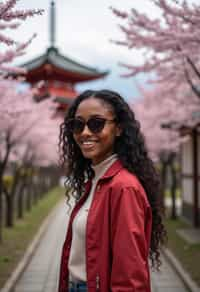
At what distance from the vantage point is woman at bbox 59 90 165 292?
2.19 m

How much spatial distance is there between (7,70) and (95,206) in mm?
4081

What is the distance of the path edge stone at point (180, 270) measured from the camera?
23.1ft

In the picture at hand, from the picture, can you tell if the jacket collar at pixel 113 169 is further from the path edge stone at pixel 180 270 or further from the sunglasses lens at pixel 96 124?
the path edge stone at pixel 180 270

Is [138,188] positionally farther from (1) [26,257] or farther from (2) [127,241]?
(1) [26,257]

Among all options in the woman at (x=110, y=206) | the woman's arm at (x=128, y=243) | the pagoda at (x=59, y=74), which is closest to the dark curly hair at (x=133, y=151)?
the woman at (x=110, y=206)

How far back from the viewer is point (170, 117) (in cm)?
1725

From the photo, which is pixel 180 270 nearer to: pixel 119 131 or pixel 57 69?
pixel 119 131

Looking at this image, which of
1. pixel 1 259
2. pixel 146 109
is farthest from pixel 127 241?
pixel 146 109

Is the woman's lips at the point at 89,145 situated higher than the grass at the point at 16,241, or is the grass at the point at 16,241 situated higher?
the woman's lips at the point at 89,145

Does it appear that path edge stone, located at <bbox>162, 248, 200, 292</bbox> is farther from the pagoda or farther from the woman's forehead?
the pagoda

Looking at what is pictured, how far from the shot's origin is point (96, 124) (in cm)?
247

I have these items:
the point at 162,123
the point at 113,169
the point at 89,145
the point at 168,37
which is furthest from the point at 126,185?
the point at 162,123

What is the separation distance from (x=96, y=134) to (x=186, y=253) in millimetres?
7908

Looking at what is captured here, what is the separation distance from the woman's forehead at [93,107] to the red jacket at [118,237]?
1.05 feet
